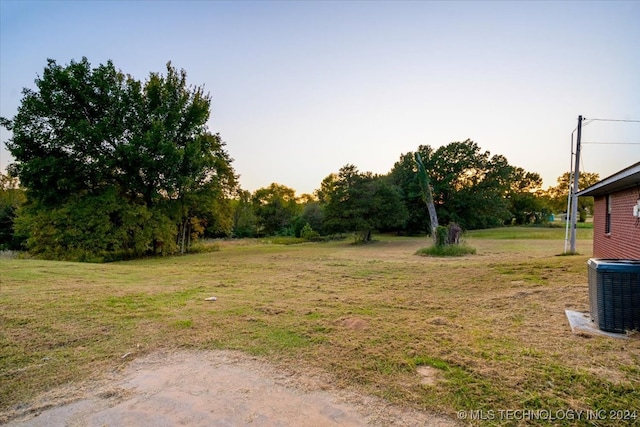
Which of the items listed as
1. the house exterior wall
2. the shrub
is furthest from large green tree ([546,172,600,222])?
the house exterior wall

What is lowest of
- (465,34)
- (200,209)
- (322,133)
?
(200,209)

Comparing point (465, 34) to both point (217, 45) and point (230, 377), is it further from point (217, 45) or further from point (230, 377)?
point (230, 377)

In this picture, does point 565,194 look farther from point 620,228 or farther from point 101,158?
point 101,158

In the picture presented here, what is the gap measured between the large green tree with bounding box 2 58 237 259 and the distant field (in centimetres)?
958

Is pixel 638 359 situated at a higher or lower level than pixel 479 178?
lower

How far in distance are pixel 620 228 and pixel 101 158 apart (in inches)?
822

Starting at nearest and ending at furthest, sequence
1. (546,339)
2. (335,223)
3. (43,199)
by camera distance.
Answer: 1. (546,339)
2. (43,199)
3. (335,223)

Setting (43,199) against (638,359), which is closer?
(638,359)

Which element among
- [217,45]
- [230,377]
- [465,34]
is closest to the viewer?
[230,377]

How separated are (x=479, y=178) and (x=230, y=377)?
4043 cm

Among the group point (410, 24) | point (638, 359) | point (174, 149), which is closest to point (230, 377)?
point (638, 359)

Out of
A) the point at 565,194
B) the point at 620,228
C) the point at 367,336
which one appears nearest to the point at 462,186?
the point at 565,194

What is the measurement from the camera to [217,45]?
1239cm

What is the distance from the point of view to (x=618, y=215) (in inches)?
365
